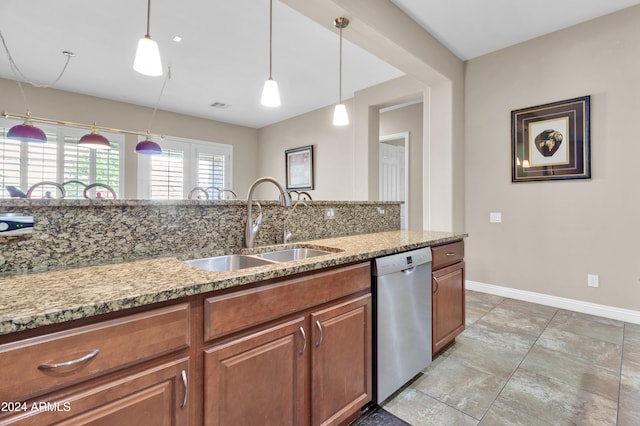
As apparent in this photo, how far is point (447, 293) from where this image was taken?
6.70 ft

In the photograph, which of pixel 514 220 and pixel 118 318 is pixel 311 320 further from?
pixel 514 220

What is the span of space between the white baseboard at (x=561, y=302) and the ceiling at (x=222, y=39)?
273 cm

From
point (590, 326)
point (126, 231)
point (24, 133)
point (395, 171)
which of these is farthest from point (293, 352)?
point (395, 171)

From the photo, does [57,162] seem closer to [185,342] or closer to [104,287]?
[104,287]

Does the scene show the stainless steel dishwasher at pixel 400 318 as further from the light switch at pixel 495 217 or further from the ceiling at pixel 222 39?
the light switch at pixel 495 217

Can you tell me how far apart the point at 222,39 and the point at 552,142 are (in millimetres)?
3604

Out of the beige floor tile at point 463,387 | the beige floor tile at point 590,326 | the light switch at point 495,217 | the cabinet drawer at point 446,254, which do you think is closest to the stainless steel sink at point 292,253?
the cabinet drawer at point 446,254

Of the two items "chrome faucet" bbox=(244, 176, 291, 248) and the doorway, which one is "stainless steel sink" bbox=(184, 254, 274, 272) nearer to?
"chrome faucet" bbox=(244, 176, 291, 248)

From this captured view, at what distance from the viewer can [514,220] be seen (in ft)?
11.0

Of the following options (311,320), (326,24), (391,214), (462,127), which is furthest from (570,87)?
(311,320)

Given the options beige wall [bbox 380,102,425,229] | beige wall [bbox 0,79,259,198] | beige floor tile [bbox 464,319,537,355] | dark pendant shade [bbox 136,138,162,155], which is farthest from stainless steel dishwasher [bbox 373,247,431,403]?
beige wall [bbox 0,79,259,198]

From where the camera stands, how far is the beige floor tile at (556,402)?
59.9 inches

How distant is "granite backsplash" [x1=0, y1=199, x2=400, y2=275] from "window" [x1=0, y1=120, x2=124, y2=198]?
3.45m

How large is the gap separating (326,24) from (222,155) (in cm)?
461
